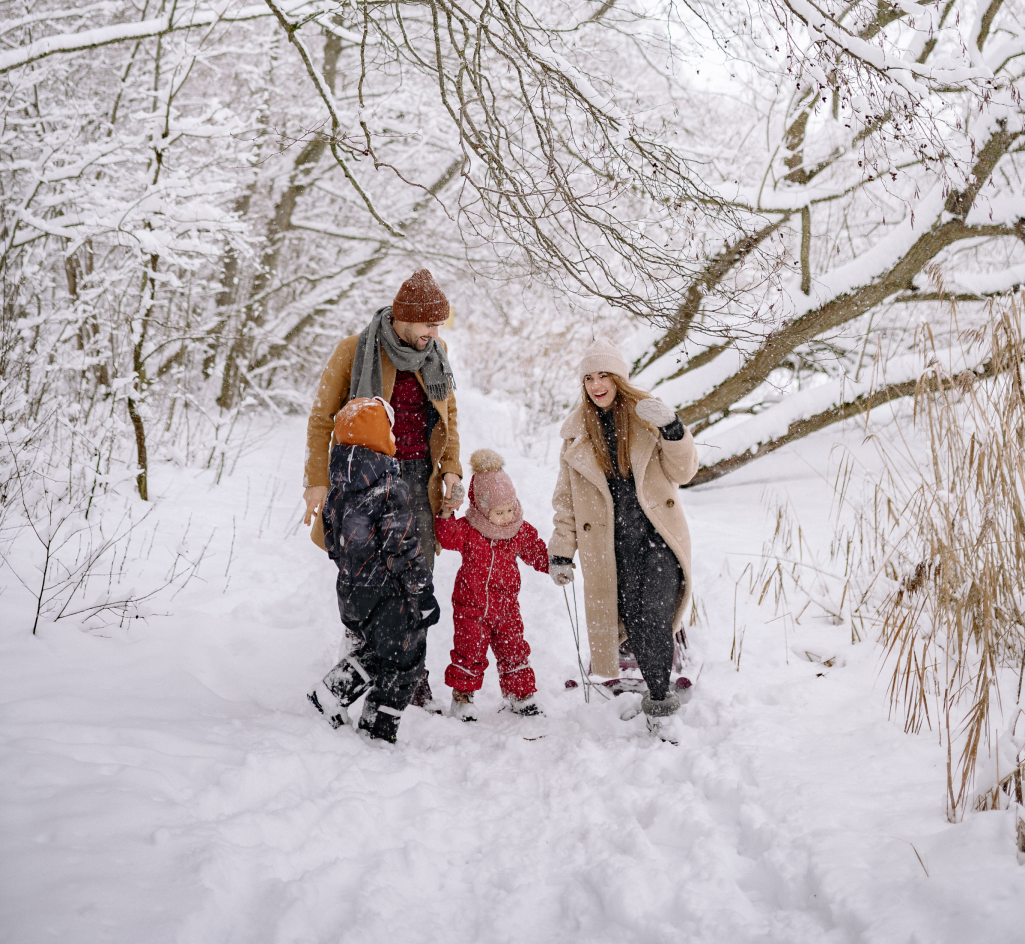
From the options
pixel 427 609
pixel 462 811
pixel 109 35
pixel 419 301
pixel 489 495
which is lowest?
pixel 462 811

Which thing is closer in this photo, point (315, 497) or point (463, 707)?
point (315, 497)

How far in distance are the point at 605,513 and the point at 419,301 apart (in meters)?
1.18

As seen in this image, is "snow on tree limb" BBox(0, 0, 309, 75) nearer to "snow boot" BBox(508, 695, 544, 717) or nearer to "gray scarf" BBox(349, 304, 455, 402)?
"gray scarf" BBox(349, 304, 455, 402)

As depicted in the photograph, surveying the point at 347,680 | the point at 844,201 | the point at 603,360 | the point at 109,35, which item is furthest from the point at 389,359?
the point at 844,201

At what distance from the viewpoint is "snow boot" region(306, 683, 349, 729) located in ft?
8.52

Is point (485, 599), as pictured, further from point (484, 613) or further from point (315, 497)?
point (315, 497)

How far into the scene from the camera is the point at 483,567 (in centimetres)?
297

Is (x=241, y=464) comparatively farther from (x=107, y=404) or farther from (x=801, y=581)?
(x=801, y=581)

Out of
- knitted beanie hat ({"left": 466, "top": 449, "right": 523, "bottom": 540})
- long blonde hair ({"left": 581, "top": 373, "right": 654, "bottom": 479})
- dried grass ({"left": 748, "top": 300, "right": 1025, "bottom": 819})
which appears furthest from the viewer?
knitted beanie hat ({"left": 466, "top": 449, "right": 523, "bottom": 540})

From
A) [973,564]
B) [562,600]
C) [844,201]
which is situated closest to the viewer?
[973,564]

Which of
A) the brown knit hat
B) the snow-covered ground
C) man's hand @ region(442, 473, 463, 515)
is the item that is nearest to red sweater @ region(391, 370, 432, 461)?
man's hand @ region(442, 473, 463, 515)

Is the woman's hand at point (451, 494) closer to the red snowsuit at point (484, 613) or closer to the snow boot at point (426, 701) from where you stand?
the red snowsuit at point (484, 613)

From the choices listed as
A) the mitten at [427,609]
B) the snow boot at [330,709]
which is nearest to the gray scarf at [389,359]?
the mitten at [427,609]

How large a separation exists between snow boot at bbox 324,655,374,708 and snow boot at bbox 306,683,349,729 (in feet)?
0.06
